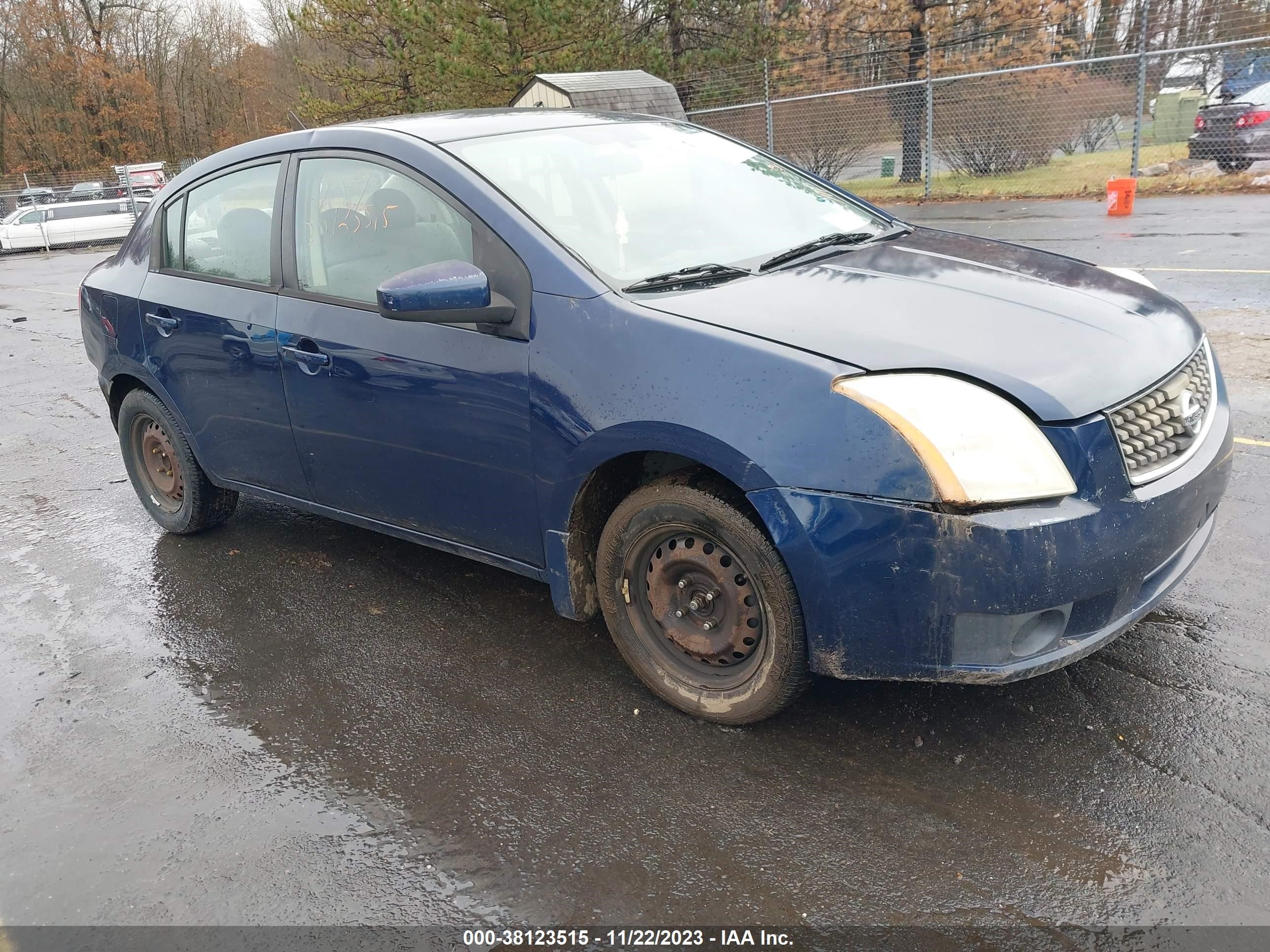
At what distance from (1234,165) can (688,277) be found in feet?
53.9

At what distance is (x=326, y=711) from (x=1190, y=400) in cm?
275

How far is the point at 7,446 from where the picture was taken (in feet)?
22.6

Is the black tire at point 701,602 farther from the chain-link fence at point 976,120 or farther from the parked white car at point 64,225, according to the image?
the parked white car at point 64,225

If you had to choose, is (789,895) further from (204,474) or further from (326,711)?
(204,474)

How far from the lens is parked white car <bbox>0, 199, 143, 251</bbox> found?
26906 millimetres

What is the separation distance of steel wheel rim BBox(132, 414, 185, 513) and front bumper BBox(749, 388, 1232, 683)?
330 centimetres

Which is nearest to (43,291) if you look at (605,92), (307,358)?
(605,92)

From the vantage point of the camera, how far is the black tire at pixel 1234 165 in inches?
629

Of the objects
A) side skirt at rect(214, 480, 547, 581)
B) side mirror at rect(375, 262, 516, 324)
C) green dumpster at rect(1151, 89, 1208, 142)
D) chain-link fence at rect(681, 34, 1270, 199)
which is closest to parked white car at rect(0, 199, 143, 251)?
chain-link fence at rect(681, 34, 1270, 199)

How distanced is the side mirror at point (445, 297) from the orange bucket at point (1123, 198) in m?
12.8

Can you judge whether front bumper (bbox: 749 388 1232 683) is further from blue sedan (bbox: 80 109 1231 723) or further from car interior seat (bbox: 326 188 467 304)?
car interior seat (bbox: 326 188 467 304)

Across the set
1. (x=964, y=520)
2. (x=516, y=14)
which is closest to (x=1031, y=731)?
(x=964, y=520)

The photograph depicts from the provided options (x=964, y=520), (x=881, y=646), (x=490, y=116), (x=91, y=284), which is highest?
(x=490, y=116)

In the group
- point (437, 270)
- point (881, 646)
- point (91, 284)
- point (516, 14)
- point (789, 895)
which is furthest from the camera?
point (516, 14)
